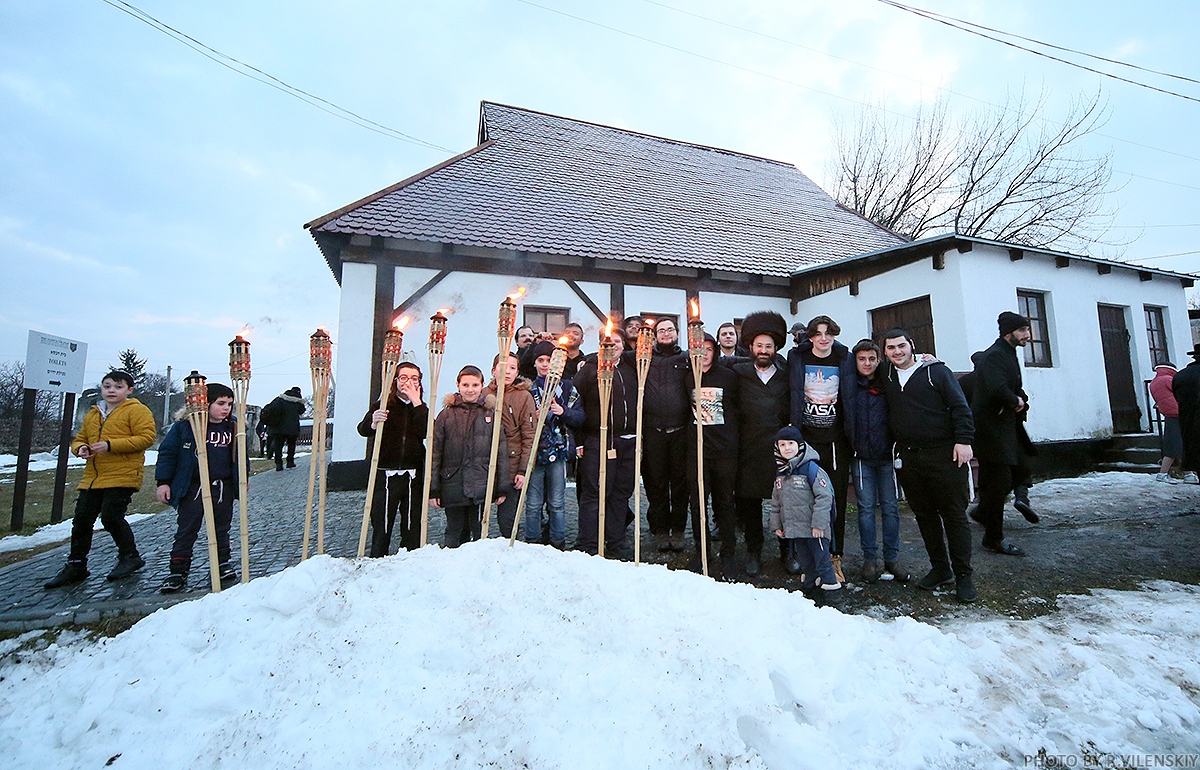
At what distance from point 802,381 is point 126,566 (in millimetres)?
5545

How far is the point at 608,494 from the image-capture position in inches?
165

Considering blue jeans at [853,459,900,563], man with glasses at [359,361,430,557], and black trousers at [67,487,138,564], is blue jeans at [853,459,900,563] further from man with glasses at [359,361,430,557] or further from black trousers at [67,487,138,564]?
black trousers at [67,487,138,564]

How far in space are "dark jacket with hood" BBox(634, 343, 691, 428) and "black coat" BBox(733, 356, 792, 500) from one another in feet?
1.45

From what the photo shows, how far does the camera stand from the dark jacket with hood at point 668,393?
13.8 ft

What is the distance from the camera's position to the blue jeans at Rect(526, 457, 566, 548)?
13.9ft

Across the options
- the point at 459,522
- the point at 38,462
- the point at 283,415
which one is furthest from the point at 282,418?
the point at 459,522

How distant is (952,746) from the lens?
6.23 feet

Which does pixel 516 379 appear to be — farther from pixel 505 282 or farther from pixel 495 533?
pixel 505 282

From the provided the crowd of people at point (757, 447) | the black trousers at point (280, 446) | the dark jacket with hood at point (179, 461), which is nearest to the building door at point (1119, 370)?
the crowd of people at point (757, 447)

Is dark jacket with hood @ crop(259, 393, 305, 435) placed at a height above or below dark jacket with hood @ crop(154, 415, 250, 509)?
above

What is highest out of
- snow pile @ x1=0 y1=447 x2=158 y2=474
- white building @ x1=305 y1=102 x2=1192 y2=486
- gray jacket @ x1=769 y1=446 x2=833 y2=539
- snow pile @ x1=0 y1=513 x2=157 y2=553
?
white building @ x1=305 y1=102 x2=1192 y2=486

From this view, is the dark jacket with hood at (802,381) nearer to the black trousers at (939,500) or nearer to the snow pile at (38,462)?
the black trousers at (939,500)

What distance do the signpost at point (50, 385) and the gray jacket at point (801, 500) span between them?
7.62 metres


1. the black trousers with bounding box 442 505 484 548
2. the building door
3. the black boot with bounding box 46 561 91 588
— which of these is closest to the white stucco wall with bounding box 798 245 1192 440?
the building door
